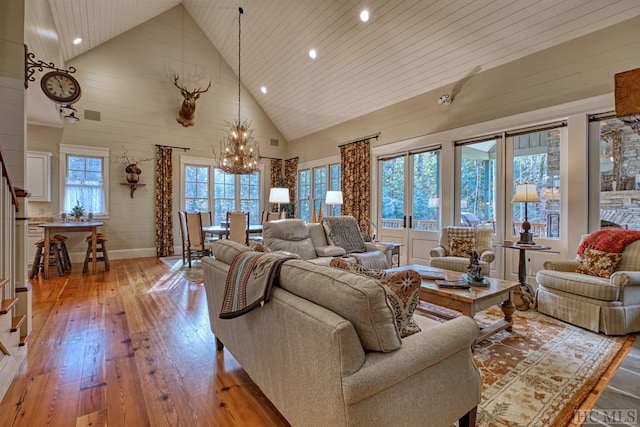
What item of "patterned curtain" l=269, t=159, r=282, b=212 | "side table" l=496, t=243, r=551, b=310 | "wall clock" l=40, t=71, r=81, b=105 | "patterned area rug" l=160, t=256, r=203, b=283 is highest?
"wall clock" l=40, t=71, r=81, b=105

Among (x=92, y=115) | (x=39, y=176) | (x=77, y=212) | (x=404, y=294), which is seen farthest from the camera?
(x=92, y=115)

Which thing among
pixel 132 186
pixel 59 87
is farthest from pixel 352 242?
pixel 132 186

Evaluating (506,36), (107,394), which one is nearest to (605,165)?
(506,36)

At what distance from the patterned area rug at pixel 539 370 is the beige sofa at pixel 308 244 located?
1589 millimetres

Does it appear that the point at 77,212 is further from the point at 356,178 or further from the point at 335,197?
the point at 356,178

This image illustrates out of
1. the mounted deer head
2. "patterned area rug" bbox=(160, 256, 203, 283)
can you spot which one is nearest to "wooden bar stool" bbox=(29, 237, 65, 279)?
"patterned area rug" bbox=(160, 256, 203, 283)

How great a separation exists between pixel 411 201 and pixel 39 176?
23.1 ft

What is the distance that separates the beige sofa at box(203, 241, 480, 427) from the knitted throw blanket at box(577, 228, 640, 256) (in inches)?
107

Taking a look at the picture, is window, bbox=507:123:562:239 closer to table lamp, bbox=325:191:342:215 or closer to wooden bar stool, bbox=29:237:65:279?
table lamp, bbox=325:191:342:215

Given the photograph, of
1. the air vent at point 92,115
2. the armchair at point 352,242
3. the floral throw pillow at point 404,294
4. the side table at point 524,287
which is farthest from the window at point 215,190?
the floral throw pillow at point 404,294

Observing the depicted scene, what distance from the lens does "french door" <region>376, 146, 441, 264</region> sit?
5.39 meters

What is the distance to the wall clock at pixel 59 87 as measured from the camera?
3553mm

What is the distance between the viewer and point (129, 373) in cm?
219

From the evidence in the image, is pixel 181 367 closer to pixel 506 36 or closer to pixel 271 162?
pixel 506 36
